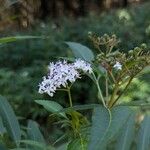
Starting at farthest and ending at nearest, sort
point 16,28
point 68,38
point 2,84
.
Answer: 1. point 16,28
2. point 68,38
3. point 2,84

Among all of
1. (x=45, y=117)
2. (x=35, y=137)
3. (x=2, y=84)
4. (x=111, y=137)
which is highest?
(x=111, y=137)

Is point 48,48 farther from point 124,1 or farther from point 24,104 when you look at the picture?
point 124,1

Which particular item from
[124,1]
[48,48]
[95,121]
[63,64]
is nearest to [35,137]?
[63,64]

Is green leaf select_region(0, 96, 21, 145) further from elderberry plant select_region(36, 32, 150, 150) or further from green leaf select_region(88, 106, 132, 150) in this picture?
green leaf select_region(88, 106, 132, 150)

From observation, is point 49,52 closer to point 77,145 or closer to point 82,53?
point 82,53

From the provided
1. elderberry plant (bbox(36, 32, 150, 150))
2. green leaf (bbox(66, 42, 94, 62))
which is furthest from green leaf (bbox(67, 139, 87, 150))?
green leaf (bbox(66, 42, 94, 62))

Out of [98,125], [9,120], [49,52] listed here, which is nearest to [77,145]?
[98,125]
